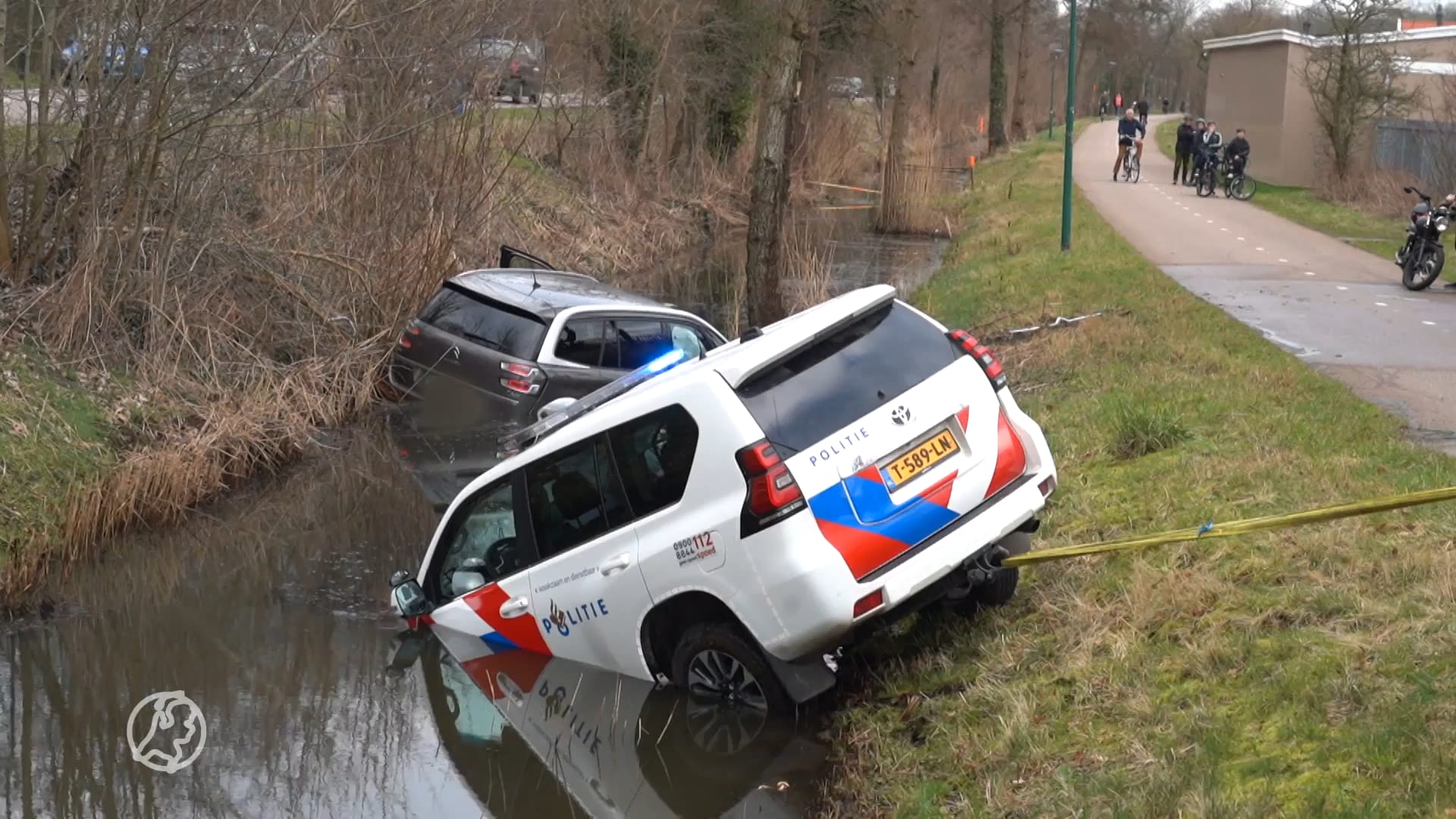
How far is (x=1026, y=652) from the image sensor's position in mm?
6547

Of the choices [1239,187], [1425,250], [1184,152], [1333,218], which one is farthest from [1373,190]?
[1425,250]

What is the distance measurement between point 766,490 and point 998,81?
50482 millimetres

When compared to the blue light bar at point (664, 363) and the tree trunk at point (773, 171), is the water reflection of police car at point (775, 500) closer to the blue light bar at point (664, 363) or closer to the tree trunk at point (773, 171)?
the blue light bar at point (664, 363)

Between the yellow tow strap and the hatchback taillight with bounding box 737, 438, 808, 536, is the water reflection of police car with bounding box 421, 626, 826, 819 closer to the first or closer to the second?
the hatchback taillight with bounding box 737, 438, 808, 536

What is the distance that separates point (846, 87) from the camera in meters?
38.5

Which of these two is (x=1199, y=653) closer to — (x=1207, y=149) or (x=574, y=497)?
(x=574, y=497)

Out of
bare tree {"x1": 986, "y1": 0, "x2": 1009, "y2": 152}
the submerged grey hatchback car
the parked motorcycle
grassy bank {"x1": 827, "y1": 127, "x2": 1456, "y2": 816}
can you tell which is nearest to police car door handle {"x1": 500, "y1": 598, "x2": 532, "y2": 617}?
grassy bank {"x1": 827, "y1": 127, "x2": 1456, "y2": 816}

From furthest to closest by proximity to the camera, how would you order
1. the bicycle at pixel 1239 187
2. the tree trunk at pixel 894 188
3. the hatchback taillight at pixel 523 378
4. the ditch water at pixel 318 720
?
the bicycle at pixel 1239 187 < the tree trunk at pixel 894 188 < the hatchback taillight at pixel 523 378 < the ditch water at pixel 318 720

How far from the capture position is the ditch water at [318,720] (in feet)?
20.9

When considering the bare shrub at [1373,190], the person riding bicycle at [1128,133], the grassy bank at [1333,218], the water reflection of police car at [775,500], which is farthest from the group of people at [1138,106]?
the water reflection of police car at [775,500]

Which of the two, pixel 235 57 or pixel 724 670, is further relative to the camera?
pixel 235 57

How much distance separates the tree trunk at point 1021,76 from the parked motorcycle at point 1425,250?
35856 millimetres

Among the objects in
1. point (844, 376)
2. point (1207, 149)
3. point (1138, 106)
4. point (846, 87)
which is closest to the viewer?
point (844, 376)

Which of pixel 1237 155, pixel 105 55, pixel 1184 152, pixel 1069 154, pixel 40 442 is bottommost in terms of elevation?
→ pixel 40 442
